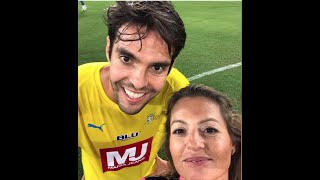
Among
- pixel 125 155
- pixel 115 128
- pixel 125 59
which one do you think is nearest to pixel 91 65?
pixel 125 59

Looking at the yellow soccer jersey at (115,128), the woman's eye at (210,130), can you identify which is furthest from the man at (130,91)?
the woman's eye at (210,130)

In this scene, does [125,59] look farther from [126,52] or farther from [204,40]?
[204,40]

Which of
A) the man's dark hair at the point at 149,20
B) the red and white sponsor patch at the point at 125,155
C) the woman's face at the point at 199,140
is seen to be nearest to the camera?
the man's dark hair at the point at 149,20

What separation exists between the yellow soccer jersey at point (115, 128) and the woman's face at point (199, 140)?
3.3 inches

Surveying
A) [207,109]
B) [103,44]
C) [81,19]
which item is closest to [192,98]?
[207,109]

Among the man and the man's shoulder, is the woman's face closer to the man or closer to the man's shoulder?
the man

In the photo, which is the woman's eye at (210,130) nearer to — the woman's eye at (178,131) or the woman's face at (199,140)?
the woman's face at (199,140)

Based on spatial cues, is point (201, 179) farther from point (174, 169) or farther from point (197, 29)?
point (197, 29)

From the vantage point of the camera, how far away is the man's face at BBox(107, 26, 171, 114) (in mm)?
2098

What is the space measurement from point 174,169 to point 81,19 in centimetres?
85

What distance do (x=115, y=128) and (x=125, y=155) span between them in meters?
0.15

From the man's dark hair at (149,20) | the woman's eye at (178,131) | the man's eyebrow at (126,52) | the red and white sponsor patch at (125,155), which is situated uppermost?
the man's dark hair at (149,20)

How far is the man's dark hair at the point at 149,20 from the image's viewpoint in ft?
6.82

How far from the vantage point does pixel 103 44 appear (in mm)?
2203
